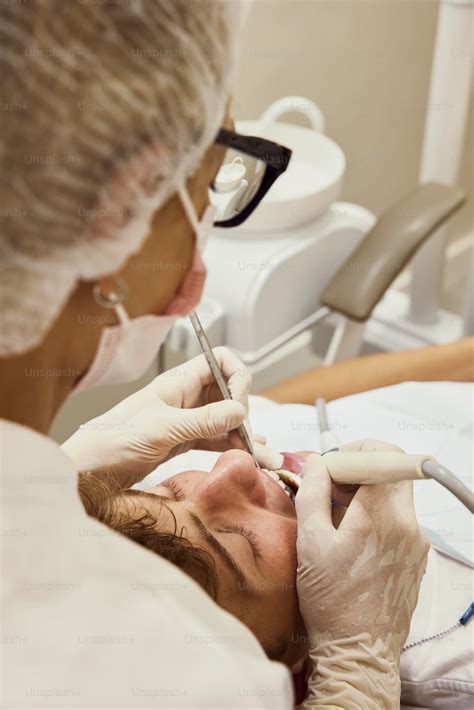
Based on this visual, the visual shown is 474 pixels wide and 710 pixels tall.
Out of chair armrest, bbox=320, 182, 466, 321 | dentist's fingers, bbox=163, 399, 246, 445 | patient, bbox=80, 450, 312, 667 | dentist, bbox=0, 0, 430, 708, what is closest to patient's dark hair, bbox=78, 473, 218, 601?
patient, bbox=80, 450, 312, 667

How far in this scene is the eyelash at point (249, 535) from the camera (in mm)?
1102

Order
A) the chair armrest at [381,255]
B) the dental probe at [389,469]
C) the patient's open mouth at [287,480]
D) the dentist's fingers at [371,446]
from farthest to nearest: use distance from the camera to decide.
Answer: the chair armrest at [381,255] → the patient's open mouth at [287,480] → the dentist's fingers at [371,446] → the dental probe at [389,469]

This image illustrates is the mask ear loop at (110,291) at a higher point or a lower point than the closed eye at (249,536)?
higher

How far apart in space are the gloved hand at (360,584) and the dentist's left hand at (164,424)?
18 centimetres

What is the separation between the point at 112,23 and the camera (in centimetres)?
57

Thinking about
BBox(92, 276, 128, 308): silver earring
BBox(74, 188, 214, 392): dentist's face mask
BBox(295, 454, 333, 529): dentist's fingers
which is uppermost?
BBox(92, 276, 128, 308): silver earring

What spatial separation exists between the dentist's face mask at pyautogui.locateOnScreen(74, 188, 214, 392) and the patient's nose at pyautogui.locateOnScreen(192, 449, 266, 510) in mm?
344

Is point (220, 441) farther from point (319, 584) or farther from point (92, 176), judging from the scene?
point (92, 176)

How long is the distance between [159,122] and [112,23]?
76 millimetres

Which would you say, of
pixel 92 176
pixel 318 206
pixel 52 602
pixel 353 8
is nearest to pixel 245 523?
pixel 52 602

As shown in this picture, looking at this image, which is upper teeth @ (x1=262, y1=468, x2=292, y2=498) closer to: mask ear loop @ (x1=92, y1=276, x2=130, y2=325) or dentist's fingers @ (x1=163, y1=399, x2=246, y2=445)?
dentist's fingers @ (x1=163, y1=399, x2=246, y2=445)

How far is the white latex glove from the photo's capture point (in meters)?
1.16

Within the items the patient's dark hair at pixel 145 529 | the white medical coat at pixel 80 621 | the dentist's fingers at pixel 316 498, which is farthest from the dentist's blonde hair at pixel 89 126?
the dentist's fingers at pixel 316 498

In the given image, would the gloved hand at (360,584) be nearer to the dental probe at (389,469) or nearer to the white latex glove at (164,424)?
the dental probe at (389,469)
